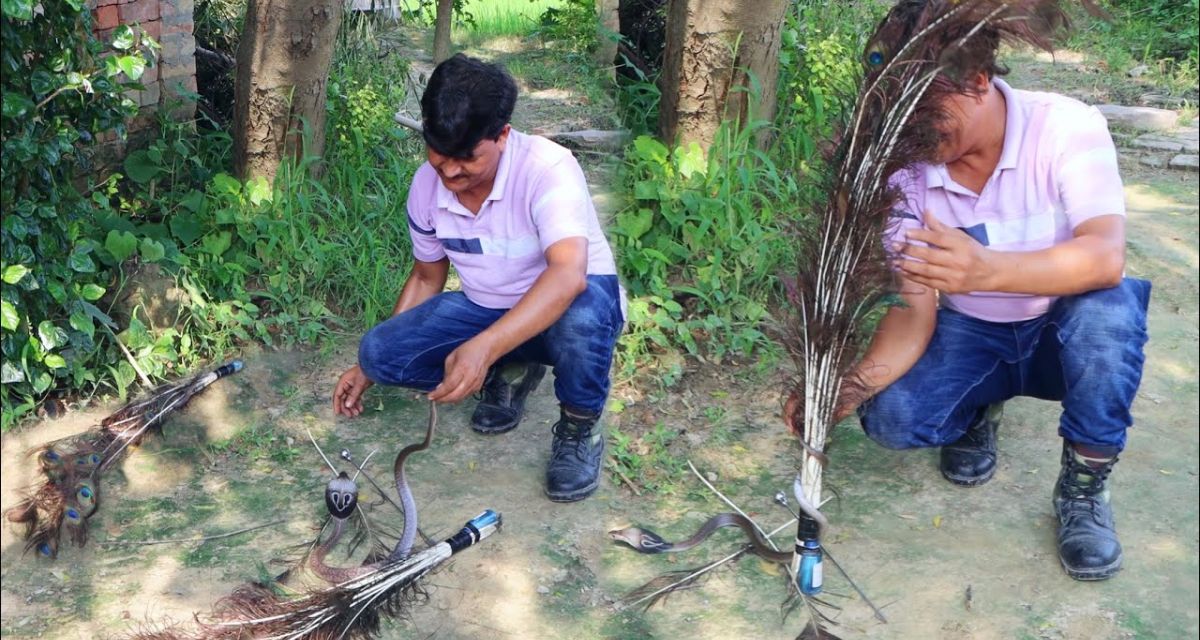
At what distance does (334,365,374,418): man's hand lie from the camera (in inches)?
146

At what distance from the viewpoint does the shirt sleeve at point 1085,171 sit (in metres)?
3.00

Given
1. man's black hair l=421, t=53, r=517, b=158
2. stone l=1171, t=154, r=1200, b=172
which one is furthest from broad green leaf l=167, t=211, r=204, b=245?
stone l=1171, t=154, r=1200, b=172

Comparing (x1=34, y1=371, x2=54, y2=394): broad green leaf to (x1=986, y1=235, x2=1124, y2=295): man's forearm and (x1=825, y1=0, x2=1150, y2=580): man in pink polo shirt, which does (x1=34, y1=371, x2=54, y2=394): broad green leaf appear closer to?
(x1=825, y1=0, x2=1150, y2=580): man in pink polo shirt

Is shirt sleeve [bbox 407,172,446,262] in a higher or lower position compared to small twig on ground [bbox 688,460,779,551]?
higher

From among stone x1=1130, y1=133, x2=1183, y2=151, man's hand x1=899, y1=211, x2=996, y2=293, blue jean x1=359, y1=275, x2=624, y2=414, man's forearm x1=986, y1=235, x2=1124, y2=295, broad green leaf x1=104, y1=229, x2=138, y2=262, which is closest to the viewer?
man's hand x1=899, y1=211, x2=996, y2=293

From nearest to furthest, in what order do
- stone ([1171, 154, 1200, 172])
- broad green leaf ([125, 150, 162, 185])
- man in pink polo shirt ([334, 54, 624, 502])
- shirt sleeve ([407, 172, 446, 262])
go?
man in pink polo shirt ([334, 54, 624, 502]) → shirt sleeve ([407, 172, 446, 262]) → broad green leaf ([125, 150, 162, 185]) → stone ([1171, 154, 1200, 172])

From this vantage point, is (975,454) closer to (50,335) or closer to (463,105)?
(463,105)

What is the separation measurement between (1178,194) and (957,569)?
3.35 meters

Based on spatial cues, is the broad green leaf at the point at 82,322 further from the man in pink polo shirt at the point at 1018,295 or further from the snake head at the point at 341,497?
the man in pink polo shirt at the point at 1018,295

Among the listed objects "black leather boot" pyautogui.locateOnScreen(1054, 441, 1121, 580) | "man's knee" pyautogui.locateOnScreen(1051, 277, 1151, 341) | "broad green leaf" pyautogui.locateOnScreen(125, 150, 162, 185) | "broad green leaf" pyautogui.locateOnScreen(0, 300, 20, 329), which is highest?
"man's knee" pyautogui.locateOnScreen(1051, 277, 1151, 341)

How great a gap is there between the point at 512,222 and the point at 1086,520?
1791 millimetres

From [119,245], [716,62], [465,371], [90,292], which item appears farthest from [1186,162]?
[90,292]

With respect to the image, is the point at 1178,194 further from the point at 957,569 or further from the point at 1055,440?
the point at 957,569

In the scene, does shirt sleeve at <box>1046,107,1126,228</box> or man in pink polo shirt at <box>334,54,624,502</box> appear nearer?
shirt sleeve at <box>1046,107,1126,228</box>
